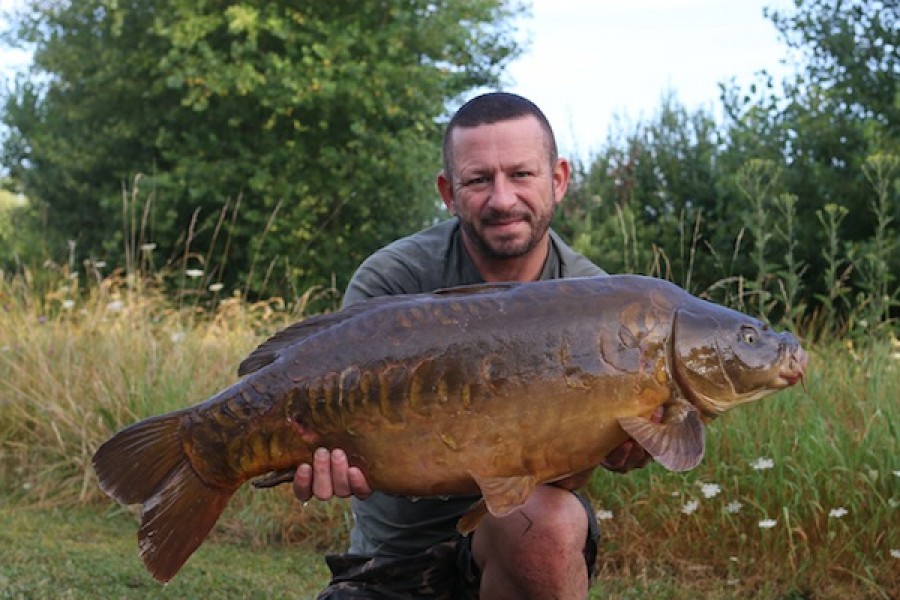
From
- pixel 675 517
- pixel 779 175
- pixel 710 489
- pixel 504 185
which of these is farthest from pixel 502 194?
pixel 779 175

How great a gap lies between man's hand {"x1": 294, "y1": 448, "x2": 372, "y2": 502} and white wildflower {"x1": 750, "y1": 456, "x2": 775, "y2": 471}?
180cm

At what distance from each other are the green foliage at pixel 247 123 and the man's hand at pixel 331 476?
34.1 feet

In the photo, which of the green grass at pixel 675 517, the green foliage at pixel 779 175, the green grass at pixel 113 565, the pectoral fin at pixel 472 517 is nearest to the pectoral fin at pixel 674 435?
the pectoral fin at pixel 472 517

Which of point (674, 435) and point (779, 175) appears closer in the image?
point (674, 435)

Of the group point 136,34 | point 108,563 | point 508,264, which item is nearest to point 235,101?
point 136,34

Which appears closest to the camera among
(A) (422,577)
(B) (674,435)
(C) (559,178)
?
(B) (674,435)

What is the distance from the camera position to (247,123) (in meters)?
13.6

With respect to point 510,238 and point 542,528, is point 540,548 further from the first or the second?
point 510,238

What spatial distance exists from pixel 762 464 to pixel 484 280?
50.2 inches

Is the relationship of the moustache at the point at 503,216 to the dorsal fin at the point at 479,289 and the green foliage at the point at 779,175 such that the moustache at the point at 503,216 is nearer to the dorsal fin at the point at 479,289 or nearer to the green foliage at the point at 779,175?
the dorsal fin at the point at 479,289

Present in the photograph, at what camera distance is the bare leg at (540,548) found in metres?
2.56

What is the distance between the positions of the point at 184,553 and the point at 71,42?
498 inches

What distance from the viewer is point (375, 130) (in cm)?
1351

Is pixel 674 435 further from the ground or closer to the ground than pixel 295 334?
closer to the ground
